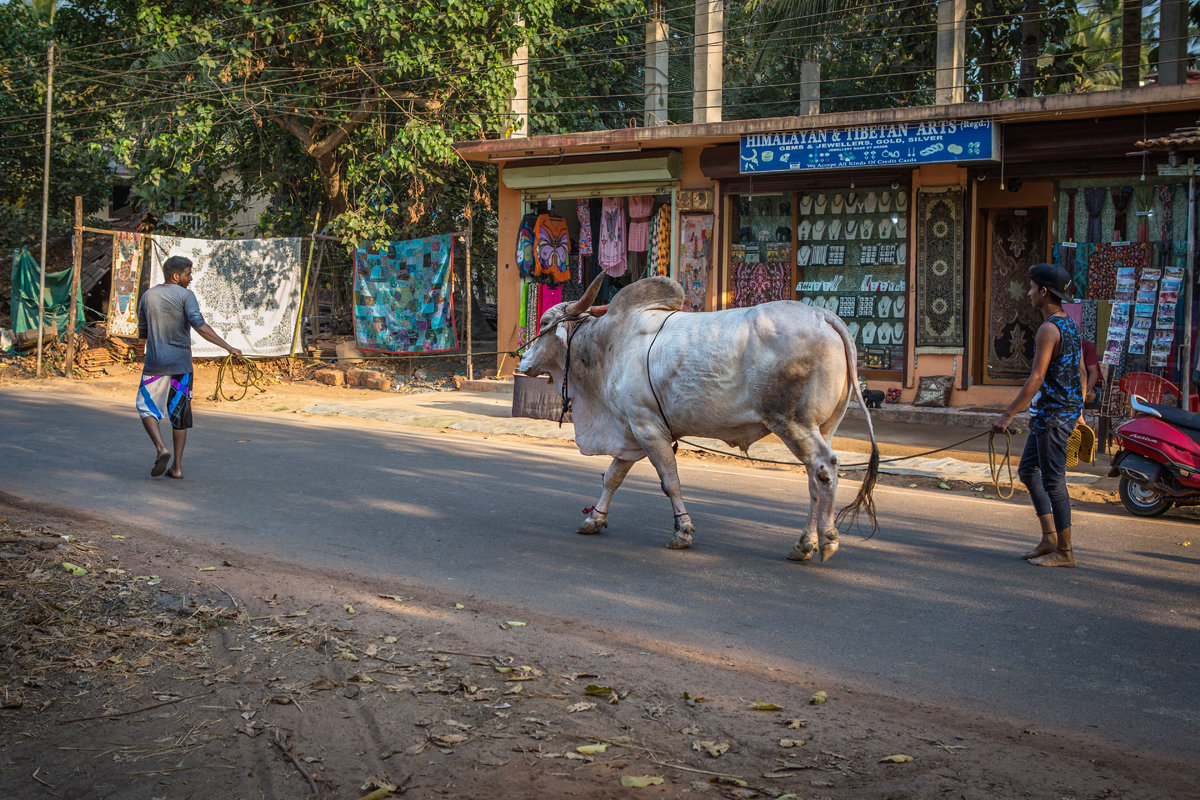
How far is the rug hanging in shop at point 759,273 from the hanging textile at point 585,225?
8.42 feet

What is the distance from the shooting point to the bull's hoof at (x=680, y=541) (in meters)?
6.83

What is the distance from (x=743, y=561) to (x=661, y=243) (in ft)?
34.1

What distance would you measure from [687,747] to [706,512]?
437cm

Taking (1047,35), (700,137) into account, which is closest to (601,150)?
(700,137)

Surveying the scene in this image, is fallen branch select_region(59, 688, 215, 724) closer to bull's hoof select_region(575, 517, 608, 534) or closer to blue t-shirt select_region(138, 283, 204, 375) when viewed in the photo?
bull's hoof select_region(575, 517, 608, 534)

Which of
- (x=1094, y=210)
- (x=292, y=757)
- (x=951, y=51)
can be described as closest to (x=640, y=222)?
(x=951, y=51)

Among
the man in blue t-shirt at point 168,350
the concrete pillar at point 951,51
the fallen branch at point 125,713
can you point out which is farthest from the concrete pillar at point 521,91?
the fallen branch at point 125,713

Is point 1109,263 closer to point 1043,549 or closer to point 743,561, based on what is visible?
point 1043,549

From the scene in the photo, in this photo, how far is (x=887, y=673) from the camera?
4699 millimetres

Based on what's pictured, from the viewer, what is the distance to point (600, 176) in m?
16.6

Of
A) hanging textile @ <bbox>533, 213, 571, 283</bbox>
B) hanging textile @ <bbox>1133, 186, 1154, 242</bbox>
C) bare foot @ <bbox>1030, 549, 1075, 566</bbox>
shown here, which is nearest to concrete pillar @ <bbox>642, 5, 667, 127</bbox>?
hanging textile @ <bbox>533, 213, 571, 283</bbox>

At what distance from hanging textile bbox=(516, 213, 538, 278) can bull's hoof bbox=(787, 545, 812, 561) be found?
37.8ft

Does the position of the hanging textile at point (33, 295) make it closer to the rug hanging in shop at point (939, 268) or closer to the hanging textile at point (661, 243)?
the hanging textile at point (661, 243)

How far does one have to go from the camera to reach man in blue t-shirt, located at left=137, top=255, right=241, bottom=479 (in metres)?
8.82
